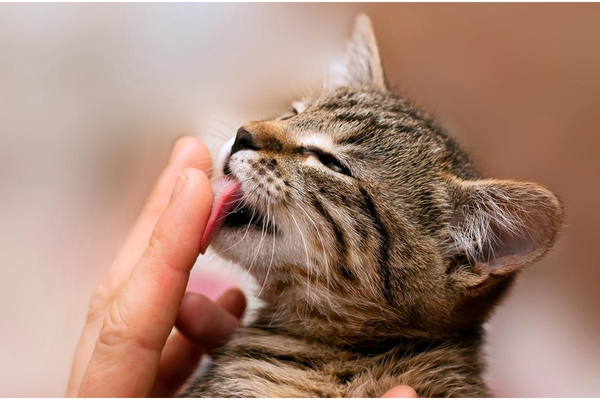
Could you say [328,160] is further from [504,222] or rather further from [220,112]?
[220,112]

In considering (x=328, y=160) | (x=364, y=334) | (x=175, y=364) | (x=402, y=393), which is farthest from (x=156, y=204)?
(x=402, y=393)

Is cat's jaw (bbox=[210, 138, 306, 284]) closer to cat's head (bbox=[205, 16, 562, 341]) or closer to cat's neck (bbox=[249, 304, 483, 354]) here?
cat's head (bbox=[205, 16, 562, 341])

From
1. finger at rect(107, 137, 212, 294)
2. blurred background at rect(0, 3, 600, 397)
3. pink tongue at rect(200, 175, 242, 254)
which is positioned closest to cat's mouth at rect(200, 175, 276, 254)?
pink tongue at rect(200, 175, 242, 254)

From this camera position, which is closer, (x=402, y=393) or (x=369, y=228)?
(x=402, y=393)

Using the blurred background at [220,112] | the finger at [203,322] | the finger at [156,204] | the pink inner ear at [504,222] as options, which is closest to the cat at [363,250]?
the pink inner ear at [504,222]

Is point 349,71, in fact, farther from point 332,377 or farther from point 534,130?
point 332,377

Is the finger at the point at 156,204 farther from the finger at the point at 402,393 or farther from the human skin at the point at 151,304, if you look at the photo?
the finger at the point at 402,393
